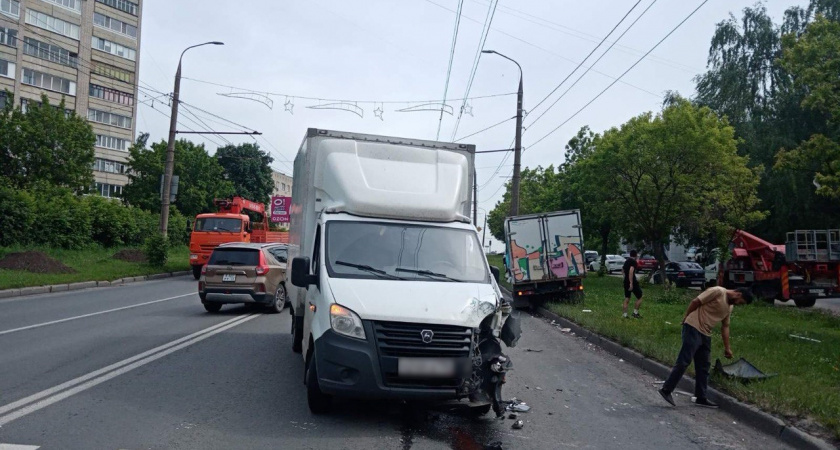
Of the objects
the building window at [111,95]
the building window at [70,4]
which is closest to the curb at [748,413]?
the building window at [70,4]

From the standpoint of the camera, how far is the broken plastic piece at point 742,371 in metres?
8.43

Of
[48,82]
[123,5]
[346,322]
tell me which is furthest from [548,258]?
[123,5]

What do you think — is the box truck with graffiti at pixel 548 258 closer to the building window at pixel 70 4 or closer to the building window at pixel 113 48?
the building window at pixel 70 4

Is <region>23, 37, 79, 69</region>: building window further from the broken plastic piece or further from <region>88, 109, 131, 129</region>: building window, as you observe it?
the broken plastic piece

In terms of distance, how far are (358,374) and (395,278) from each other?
115cm

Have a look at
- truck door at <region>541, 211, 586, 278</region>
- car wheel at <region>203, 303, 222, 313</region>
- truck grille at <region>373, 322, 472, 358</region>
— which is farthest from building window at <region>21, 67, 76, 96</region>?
truck grille at <region>373, 322, 472, 358</region>

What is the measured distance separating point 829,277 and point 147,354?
66.8ft

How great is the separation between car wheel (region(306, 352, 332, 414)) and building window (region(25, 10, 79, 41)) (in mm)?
57533

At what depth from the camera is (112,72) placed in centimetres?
6122

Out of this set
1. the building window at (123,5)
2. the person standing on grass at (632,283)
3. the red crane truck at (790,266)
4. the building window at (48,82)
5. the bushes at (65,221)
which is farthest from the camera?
the building window at (123,5)

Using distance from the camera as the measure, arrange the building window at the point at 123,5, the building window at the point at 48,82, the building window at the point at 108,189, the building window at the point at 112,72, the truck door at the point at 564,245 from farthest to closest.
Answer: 1. the building window at the point at 108,189
2. the building window at the point at 123,5
3. the building window at the point at 112,72
4. the building window at the point at 48,82
5. the truck door at the point at 564,245

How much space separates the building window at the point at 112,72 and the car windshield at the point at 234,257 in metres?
51.5

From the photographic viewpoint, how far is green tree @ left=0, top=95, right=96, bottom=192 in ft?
128

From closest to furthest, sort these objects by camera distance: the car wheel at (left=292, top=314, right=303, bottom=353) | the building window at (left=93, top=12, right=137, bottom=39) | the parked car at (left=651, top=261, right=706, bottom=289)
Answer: the car wheel at (left=292, top=314, right=303, bottom=353) < the parked car at (left=651, top=261, right=706, bottom=289) < the building window at (left=93, top=12, right=137, bottom=39)
